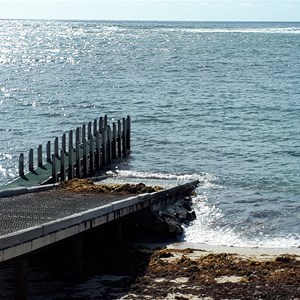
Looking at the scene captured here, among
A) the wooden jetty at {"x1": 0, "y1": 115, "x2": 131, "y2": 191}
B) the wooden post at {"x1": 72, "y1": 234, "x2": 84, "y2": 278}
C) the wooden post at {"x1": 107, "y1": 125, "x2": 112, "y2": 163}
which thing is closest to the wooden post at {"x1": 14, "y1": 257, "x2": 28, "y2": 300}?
the wooden post at {"x1": 72, "y1": 234, "x2": 84, "y2": 278}

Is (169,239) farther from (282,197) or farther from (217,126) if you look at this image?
(217,126)

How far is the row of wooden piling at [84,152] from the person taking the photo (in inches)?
1147

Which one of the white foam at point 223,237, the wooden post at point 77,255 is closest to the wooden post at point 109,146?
the white foam at point 223,237

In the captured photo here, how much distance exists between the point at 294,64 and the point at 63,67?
75.3ft

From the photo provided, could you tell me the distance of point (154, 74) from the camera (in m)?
77.7

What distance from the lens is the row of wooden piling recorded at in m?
29.1

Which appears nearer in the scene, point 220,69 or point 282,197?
point 282,197

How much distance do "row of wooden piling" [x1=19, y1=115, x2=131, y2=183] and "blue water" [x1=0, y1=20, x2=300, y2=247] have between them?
1014mm

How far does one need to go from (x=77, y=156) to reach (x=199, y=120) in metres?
19.2

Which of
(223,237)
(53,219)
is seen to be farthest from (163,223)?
(53,219)

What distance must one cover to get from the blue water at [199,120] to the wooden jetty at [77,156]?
1.03 meters

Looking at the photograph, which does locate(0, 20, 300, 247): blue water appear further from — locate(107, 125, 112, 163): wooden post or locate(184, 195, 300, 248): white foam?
locate(107, 125, 112, 163): wooden post

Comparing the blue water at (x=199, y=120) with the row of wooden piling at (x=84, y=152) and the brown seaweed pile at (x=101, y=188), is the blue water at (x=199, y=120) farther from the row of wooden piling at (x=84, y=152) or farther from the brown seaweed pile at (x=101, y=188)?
the brown seaweed pile at (x=101, y=188)

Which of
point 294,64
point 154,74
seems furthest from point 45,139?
point 294,64
